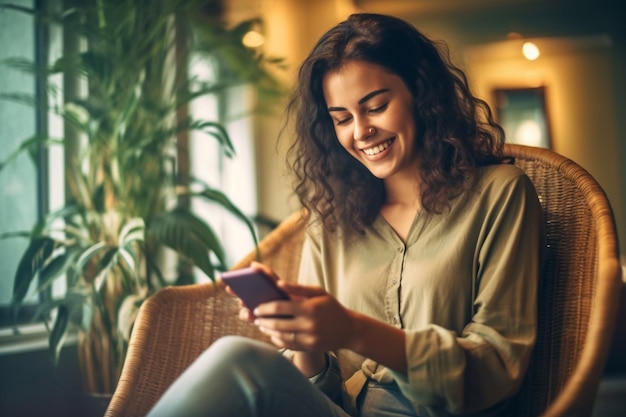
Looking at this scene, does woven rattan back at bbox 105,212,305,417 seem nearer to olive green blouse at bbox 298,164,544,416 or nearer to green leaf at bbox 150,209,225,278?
green leaf at bbox 150,209,225,278

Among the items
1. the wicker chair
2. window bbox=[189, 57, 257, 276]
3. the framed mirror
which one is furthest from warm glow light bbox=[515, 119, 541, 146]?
the wicker chair

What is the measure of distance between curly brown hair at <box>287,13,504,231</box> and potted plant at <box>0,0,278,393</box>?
284mm

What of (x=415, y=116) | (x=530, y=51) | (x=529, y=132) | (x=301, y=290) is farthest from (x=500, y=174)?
(x=530, y=51)

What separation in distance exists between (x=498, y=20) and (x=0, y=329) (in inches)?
181

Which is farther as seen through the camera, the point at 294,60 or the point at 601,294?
the point at 294,60

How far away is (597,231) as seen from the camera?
119cm

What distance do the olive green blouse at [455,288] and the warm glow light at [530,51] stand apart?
4399mm

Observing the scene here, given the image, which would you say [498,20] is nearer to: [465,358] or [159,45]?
[159,45]

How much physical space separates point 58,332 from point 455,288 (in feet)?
2.97

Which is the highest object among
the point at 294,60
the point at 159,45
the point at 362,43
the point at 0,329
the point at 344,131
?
the point at 294,60

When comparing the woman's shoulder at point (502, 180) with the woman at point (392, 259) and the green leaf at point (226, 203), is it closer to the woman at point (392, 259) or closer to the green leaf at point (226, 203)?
the woman at point (392, 259)

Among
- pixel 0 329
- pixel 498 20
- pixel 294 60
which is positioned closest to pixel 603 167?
pixel 498 20

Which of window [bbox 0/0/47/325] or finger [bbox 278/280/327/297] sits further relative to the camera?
window [bbox 0/0/47/325]

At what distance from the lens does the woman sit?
98 cm
